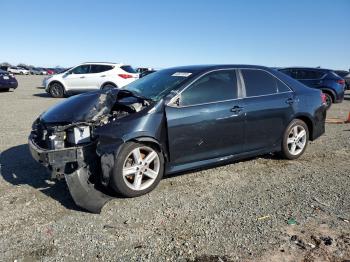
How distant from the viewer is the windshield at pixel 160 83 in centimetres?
515

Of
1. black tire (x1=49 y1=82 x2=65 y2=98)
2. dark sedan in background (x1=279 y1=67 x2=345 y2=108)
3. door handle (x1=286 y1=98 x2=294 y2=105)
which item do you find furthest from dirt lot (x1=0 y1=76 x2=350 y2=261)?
black tire (x1=49 y1=82 x2=65 y2=98)

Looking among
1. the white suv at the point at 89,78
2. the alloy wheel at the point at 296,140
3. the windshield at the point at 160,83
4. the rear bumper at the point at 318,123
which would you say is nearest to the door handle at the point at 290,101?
the alloy wheel at the point at 296,140

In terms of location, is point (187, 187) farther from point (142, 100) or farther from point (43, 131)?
point (43, 131)

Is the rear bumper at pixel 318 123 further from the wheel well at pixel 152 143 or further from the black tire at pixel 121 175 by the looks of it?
the black tire at pixel 121 175

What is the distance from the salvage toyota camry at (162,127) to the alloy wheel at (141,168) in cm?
1

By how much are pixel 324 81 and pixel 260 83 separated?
9498 millimetres

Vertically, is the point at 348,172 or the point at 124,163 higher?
the point at 124,163

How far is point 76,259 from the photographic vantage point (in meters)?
3.28

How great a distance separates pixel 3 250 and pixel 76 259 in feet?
2.35

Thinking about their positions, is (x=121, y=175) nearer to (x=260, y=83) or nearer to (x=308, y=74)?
(x=260, y=83)

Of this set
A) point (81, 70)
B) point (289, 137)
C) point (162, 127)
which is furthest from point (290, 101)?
point (81, 70)

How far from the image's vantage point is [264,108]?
575cm

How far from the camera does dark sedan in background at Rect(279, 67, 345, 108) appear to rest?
1427 centimetres

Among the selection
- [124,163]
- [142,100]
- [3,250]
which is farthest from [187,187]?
[3,250]
